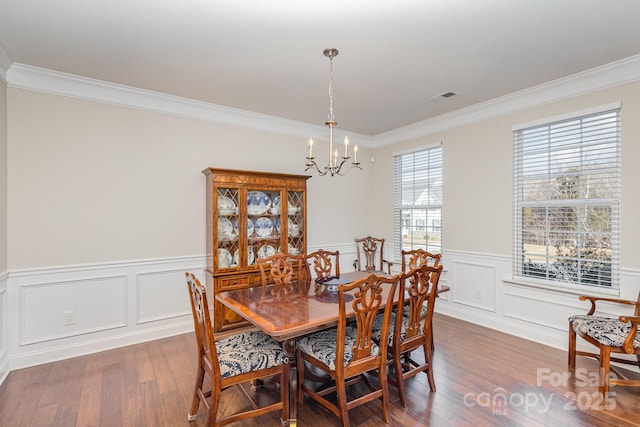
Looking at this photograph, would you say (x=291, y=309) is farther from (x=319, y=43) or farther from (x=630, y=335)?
(x=630, y=335)

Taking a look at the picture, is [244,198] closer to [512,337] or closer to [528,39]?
[528,39]

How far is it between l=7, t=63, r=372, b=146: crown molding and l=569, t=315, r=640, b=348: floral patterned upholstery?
3768mm

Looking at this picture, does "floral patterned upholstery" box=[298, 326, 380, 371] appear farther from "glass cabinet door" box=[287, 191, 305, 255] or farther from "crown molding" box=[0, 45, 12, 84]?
"crown molding" box=[0, 45, 12, 84]

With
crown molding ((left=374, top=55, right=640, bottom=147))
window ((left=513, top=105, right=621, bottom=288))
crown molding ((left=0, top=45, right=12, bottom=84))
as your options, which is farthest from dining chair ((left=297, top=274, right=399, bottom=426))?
crown molding ((left=0, top=45, right=12, bottom=84))

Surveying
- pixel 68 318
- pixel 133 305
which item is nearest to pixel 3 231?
pixel 68 318

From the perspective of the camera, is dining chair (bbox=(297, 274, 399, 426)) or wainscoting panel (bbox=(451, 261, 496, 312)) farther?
wainscoting panel (bbox=(451, 261, 496, 312))

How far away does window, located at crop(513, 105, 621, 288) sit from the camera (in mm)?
3043

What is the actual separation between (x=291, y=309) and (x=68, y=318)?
7.99 feet

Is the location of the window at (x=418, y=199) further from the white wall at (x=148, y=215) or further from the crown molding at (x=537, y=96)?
the crown molding at (x=537, y=96)

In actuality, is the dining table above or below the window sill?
above

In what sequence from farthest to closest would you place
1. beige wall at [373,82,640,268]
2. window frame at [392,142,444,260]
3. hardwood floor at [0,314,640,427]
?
window frame at [392,142,444,260], beige wall at [373,82,640,268], hardwood floor at [0,314,640,427]

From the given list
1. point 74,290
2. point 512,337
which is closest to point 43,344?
point 74,290

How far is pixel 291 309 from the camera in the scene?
226 centimetres

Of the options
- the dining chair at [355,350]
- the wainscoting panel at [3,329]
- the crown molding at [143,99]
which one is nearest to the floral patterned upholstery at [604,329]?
the dining chair at [355,350]
